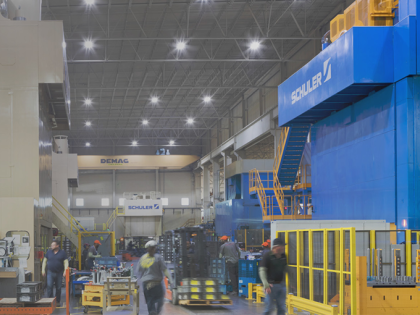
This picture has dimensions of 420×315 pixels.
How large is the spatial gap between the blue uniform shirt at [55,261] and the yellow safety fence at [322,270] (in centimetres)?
563

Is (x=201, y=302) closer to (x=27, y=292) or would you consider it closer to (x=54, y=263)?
(x=54, y=263)

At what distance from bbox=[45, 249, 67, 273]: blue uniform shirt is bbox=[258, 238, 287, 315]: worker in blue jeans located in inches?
252

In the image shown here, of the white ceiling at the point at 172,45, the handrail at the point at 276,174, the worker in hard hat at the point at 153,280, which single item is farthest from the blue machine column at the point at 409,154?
the white ceiling at the point at 172,45

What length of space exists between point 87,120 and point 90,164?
6221 millimetres

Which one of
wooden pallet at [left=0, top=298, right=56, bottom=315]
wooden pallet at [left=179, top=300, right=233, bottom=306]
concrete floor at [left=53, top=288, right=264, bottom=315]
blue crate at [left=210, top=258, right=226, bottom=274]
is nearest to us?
wooden pallet at [left=0, top=298, right=56, bottom=315]

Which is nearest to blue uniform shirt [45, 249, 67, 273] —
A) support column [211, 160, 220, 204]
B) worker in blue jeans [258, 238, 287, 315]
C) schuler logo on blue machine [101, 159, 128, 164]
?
worker in blue jeans [258, 238, 287, 315]

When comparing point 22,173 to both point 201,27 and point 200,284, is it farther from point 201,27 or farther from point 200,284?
point 201,27

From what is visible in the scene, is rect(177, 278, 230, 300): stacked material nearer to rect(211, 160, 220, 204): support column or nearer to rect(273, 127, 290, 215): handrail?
rect(273, 127, 290, 215): handrail

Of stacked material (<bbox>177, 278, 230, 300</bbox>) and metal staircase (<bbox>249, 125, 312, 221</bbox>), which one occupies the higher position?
metal staircase (<bbox>249, 125, 312, 221</bbox>)

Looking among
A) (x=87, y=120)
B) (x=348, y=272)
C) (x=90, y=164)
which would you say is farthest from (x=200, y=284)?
(x=90, y=164)

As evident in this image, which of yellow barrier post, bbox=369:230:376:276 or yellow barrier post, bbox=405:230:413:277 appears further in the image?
yellow barrier post, bbox=405:230:413:277

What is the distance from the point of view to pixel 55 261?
13133 mm

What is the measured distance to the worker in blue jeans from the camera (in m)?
8.73

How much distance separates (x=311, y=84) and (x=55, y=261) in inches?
347
